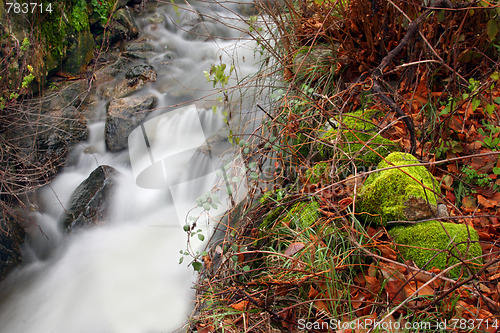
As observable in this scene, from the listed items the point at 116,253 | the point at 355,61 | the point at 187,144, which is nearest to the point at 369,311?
the point at 355,61

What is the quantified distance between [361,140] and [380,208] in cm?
63

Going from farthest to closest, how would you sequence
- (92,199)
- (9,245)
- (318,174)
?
(92,199) → (9,245) → (318,174)

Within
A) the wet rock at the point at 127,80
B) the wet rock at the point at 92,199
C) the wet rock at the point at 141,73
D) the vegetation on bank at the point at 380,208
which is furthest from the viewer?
the wet rock at the point at 141,73

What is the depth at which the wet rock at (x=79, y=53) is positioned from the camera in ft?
19.4

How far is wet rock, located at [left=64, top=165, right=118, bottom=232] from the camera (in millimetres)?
4270

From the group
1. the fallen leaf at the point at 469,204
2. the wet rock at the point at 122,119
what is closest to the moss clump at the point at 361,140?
the fallen leaf at the point at 469,204

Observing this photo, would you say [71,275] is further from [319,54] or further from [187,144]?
[319,54]

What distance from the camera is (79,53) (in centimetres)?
606

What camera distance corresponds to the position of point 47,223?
4.32 meters

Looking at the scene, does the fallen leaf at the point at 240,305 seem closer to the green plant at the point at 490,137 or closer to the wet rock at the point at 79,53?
the green plant at the point at 490,137

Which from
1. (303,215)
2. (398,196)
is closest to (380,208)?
(398,196)

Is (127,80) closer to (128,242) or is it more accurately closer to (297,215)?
(128,242)

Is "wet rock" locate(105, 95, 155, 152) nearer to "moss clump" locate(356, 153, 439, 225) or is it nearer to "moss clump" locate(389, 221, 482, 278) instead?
"moss clump" locate(356, 153, 439, 225)

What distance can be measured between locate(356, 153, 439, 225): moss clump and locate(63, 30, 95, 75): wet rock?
18.0ft
